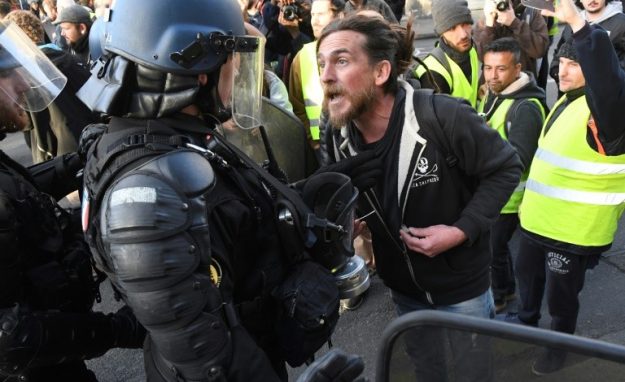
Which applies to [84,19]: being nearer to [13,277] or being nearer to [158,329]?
Answer: [13,277]

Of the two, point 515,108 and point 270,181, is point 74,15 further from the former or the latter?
point 270,181

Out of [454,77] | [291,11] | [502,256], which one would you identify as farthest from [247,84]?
[291,11]

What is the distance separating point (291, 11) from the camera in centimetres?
535

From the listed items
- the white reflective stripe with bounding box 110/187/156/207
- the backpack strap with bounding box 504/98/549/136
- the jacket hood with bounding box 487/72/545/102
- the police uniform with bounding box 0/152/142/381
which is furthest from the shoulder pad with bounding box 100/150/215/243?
the jacket hood with bounding box 487/72/545/102

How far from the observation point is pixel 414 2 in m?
13.3

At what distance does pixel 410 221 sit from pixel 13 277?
1.34 m

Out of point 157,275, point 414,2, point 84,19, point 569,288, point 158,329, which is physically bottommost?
point 414,2

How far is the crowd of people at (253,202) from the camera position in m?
1.34

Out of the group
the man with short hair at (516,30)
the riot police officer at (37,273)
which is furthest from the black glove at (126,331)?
the man with short hair at (516,30)

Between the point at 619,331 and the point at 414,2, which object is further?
the point at 414,2

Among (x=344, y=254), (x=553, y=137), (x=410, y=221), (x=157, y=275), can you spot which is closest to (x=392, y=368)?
(x=157, y=275)

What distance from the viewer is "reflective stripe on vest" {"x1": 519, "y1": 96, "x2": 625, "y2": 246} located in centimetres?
274

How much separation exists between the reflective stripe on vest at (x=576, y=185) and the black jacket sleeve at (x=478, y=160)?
0.77m

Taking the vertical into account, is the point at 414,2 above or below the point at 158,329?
below
